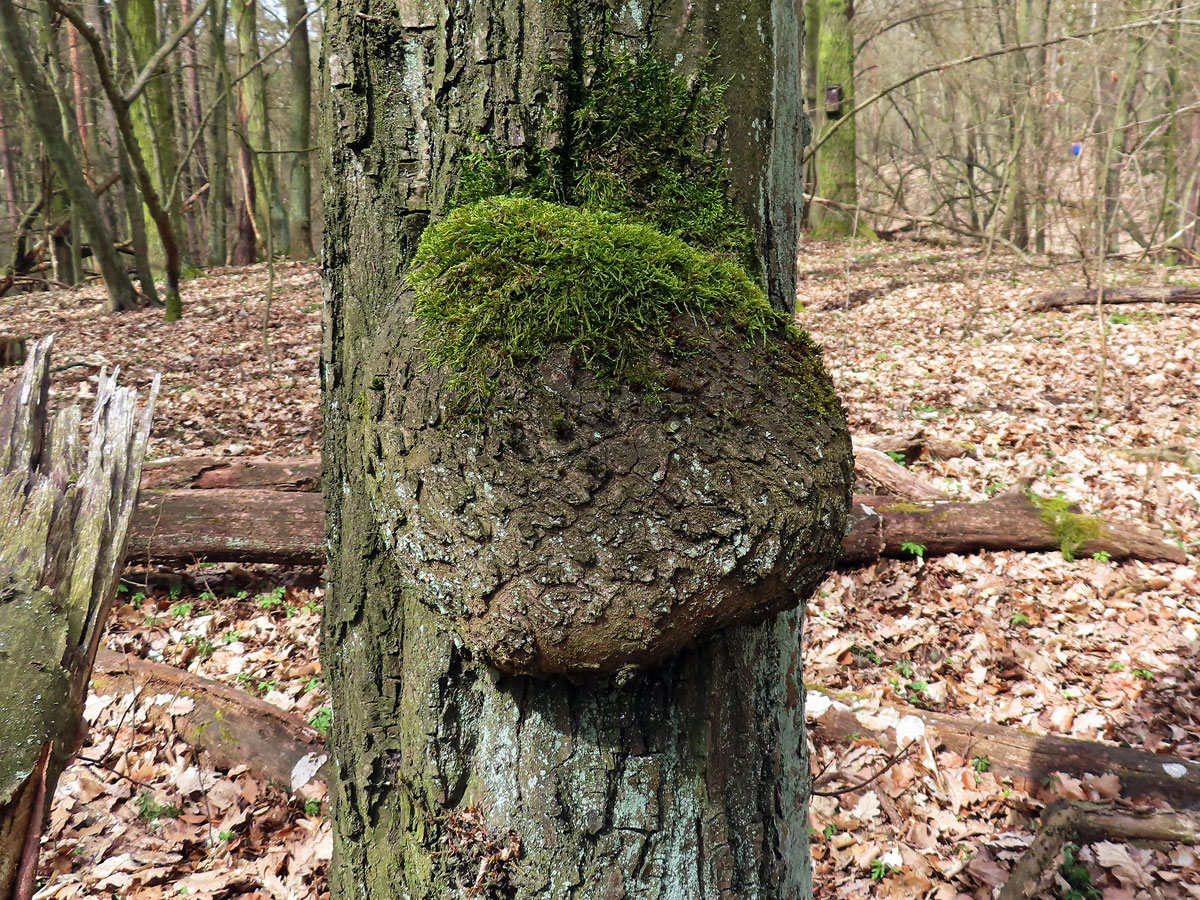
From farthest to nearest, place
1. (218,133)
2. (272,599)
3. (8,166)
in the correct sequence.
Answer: (8,166)
(218,133)
(272,599)

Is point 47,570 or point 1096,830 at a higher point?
point 47,570

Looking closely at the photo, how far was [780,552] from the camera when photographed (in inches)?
42.8

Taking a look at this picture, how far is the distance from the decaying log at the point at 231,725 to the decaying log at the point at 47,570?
1808mm

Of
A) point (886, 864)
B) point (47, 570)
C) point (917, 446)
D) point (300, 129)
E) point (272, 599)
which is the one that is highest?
point (300, 129)

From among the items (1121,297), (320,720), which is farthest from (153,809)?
(1121,297)

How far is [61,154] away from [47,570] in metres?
11.9

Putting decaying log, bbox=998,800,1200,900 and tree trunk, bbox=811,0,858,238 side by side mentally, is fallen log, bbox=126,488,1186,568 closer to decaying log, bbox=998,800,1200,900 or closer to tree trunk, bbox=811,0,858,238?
decaying log, bbox=998,800,1200,900

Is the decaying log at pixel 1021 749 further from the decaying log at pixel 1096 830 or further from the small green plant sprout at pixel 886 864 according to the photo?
the small green plant sprout at pixel 886 864

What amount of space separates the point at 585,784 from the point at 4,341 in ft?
34.2

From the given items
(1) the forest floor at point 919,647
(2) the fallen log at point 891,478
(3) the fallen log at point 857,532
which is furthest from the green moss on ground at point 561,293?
(2) the fallen log at point 891,478

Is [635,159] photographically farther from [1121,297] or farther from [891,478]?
[1121,297]

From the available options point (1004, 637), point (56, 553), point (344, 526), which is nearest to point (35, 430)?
point (56, 553)

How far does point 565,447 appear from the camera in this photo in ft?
3.55

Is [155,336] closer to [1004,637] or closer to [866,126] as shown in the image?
[1004,637]
